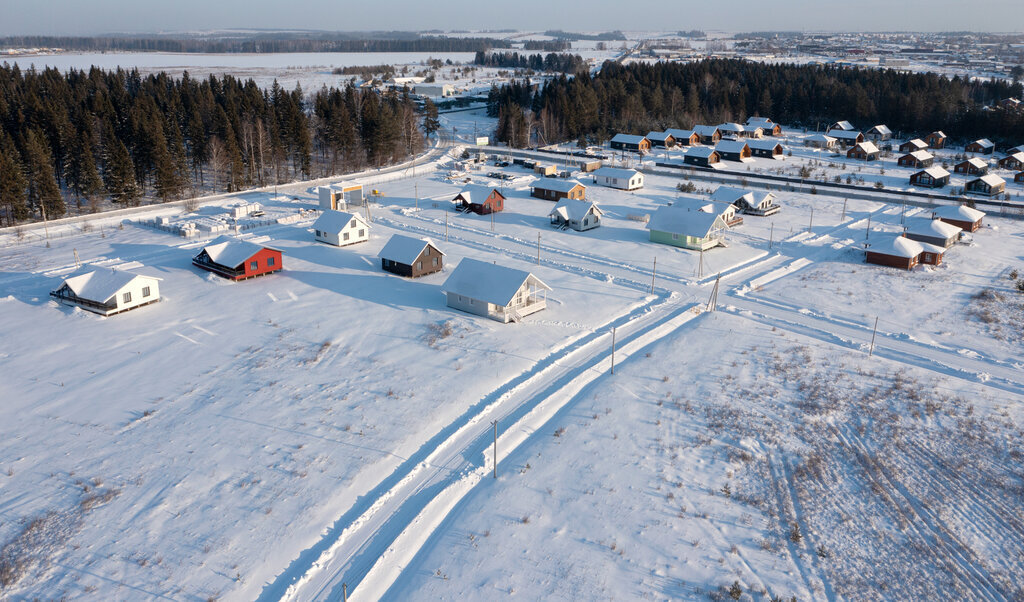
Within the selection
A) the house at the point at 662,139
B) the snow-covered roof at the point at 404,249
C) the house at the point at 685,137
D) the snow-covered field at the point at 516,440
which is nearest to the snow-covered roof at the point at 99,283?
the snow-covered field at the point at 516,440

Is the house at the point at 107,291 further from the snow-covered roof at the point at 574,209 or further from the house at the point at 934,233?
the house at the point at 934,233

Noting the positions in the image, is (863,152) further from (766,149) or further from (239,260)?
(239,260)

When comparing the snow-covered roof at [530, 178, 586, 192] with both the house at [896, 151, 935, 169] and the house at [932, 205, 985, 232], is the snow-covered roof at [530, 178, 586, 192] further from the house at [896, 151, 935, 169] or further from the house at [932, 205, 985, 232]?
the house at [896, 151, 935, 169]

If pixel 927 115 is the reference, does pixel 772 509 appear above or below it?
below

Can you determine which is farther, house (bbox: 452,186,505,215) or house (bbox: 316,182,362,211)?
house (bbox: 316,182,362,211)

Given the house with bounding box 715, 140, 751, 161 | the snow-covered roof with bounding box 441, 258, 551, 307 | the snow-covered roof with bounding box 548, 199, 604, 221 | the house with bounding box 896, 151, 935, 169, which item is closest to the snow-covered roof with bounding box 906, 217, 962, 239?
the snow-covered roof with bounding box 548, 199, 604, 221

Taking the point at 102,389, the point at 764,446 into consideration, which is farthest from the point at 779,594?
the point at 102,389

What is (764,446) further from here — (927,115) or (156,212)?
(927,115)

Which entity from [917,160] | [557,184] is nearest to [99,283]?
[557,184]
